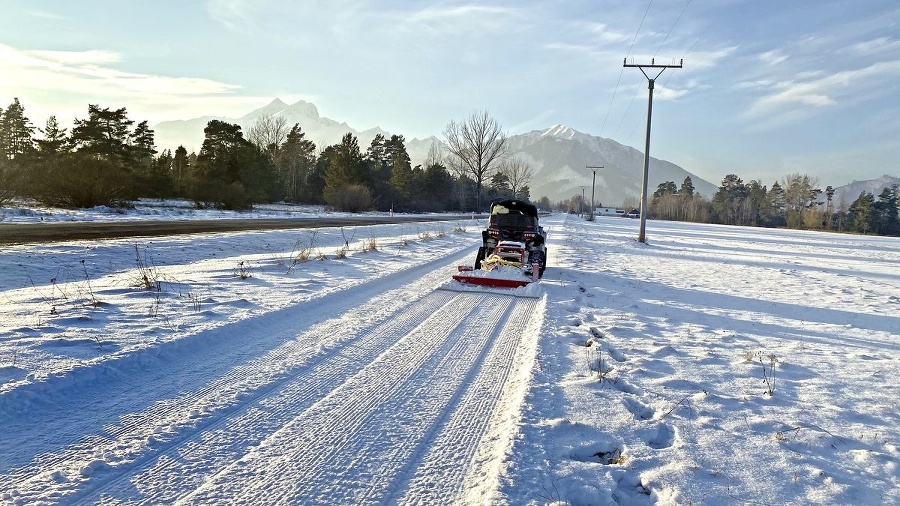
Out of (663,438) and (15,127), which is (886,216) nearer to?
(663,438)

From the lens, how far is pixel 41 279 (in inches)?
335

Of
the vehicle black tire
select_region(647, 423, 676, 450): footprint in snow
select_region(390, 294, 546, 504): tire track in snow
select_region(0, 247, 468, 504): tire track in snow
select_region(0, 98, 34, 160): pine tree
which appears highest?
select_region(0, 98, 34, 160): pine tree

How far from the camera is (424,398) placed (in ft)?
13.3

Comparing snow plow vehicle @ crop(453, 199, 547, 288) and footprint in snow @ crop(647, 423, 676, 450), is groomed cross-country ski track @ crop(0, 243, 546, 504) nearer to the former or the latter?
footprint in snow @ crop(647, 423, 676, 450)

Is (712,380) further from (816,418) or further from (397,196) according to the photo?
(397,196)

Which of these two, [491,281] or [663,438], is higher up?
[491,281]

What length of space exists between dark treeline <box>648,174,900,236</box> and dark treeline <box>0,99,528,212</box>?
209 ft

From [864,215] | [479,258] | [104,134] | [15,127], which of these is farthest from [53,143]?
[864,215]

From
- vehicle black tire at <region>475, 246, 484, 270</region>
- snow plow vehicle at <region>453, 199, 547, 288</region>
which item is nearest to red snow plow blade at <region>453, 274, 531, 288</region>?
snow plow vehicle at <region>453, 199, 547, 288</region>

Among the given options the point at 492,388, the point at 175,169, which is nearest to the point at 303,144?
the point at 175,169

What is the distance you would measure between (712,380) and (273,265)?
966cm

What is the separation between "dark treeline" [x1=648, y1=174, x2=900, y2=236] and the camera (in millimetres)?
81812

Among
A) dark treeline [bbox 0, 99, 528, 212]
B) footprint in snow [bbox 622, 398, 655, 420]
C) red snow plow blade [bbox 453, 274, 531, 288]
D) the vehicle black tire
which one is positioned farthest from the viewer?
dark treeline [bbox 0, 99, 528, 212]

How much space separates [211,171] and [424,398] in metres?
40.5
